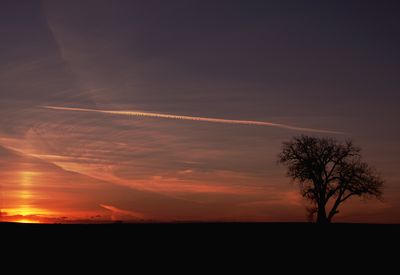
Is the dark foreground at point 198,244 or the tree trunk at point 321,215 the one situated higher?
the tree trunk at point 321,215

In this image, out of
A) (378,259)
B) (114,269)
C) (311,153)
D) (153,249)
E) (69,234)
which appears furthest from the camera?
(311,153)

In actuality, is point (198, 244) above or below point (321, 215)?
below

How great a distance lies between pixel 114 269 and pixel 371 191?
40783 millimetres

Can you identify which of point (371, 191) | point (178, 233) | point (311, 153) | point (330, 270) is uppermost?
point (311, 153)

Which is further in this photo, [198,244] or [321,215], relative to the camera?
A: [321,215]

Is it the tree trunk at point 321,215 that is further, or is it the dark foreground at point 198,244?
the tree trunk at point 321,215

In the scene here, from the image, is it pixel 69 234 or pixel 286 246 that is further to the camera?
pixel 69 234

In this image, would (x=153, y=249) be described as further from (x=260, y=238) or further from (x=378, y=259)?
(x=378, y=259)

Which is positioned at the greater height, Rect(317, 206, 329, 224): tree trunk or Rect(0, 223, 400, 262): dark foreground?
Rect(317, 206, 329, 224): tree trunk

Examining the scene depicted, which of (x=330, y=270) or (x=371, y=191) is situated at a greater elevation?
(x=371, y=191)

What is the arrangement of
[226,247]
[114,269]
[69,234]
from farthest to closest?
1. [69,234]
2. [226,247]
3. [114,269]

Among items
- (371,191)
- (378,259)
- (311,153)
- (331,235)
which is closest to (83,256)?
(378,259)

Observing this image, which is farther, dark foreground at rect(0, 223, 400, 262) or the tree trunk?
the tree trunk

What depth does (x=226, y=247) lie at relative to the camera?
2242 centimetres
